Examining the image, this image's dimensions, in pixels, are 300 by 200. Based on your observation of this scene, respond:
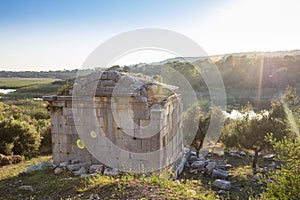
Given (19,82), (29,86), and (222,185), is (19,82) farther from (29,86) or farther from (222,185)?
(222,185)

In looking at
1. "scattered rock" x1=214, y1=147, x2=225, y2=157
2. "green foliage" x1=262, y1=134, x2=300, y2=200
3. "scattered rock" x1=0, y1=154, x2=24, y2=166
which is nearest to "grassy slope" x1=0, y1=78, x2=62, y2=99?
"scattered rock" x1=0, y1=154, x2=24, y2=166

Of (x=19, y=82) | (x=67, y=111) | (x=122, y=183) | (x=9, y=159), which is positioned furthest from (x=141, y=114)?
(x=19, y=82)

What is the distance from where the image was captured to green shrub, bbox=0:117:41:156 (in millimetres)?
12593

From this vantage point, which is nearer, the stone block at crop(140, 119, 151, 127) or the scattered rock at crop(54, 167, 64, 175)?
the stone block at crop(140, 119, 151, 127)

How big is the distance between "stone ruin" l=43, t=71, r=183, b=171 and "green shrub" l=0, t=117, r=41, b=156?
18.3 ft

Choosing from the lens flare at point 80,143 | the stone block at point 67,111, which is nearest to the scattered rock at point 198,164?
the lens flare at point 80,143

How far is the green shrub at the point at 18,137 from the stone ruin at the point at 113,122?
556 centimetres

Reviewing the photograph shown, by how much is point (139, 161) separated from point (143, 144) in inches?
20.4

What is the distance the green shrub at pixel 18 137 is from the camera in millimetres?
12593

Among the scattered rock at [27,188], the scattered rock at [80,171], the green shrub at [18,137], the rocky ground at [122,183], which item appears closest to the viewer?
the rocky ground at [122,183]

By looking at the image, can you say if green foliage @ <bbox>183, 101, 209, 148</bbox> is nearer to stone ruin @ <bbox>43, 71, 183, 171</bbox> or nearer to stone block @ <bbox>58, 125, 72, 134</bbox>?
stone ruin @ <bbox>43, 71, 183, 171</bbox>

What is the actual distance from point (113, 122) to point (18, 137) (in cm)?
783

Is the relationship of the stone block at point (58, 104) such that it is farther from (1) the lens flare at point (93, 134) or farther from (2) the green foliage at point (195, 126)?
(2) the green foliage at point (195, 126)

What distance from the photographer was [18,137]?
1275 cm
